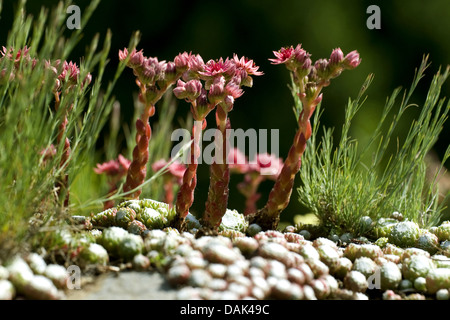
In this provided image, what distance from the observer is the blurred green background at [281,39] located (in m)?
3.49

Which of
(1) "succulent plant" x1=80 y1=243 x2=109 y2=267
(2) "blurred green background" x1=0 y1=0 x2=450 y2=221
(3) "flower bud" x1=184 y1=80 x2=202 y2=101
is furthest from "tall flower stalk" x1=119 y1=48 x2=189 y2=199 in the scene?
(2) "blurred green background" x1=0 y1=0 x2=450 y2=221

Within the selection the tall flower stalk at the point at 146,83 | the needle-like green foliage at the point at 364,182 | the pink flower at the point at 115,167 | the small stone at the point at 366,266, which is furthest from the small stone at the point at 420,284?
the pink flower at the point at 115,167

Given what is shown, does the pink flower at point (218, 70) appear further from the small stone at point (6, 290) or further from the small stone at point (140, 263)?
the small stone at point (6, 290)

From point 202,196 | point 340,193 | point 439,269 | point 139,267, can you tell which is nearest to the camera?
point 139,267

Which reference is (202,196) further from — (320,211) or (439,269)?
(439,269)

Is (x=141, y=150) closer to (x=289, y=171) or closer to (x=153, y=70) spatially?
(x=153, y=70)

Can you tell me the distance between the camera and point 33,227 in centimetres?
142

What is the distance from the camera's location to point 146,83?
181 cm

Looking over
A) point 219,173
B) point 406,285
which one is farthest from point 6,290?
point 406,285

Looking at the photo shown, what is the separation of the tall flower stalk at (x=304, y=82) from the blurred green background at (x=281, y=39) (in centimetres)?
164

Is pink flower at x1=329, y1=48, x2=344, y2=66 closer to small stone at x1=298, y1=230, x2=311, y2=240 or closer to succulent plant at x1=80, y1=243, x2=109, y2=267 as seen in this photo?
small stone at x1=298, y1=230, x2=311, y2=240

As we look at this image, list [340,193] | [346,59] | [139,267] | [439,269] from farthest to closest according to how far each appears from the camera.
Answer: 1. [340,193]
2. [346,59]
3. [439,269]
4. [139,267]
